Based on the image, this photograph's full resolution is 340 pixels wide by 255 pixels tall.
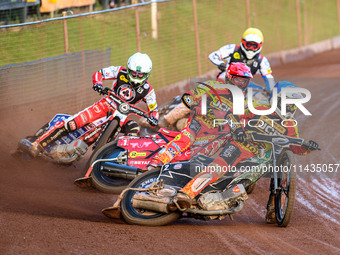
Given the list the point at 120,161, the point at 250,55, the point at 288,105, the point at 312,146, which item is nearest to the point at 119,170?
the point at 120,161

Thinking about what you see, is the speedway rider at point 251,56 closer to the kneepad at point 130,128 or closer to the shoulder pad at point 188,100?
the kneepad at point 130,128

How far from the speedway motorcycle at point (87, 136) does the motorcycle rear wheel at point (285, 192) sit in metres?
3.64

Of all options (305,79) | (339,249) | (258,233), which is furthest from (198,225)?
(305,79)

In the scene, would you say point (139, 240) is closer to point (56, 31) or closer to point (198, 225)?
point (198, 225)

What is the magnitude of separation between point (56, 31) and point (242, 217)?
8306mm

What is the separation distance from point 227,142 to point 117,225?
1.85 meters

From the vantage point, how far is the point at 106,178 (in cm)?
1030

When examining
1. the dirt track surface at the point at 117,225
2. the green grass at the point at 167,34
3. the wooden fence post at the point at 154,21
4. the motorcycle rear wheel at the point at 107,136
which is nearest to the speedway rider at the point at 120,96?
the motorcycle rear wheel at the point at 107,136

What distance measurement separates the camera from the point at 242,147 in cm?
851

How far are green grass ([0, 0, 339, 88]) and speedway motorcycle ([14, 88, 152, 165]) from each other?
330 cm

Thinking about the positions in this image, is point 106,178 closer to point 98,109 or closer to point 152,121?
point 152,121

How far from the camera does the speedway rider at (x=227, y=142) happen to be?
8.12m

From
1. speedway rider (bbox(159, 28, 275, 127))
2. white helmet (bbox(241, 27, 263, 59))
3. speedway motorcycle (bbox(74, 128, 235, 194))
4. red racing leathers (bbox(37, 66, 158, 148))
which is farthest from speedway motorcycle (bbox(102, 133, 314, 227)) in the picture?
white helmet (bbox(241, 27, 263, 59))

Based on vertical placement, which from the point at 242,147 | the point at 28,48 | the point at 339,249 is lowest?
the point at 339,249
